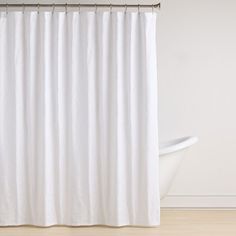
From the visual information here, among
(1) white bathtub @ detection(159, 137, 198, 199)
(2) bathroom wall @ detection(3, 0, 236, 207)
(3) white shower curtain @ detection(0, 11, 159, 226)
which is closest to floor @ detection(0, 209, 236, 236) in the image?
(3) white shower curtain @ detection(0, 11, 159, 226)

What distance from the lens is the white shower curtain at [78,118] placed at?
3314 millimetres

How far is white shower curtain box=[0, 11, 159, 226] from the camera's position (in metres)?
3.31

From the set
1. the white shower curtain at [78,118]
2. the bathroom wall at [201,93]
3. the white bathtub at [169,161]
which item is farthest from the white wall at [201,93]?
the white shower curtain at [78,118]

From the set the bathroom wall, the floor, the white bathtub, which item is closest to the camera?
the floor

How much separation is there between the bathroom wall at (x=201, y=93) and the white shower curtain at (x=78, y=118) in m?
0.90

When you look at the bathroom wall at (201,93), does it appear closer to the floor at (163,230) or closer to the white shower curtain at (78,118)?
the floor at (163,230)

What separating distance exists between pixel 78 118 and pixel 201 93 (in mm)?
1426

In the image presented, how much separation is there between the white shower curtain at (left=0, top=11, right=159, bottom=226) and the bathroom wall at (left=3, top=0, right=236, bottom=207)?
2.95 feet

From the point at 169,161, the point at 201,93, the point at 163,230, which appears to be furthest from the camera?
the point at 201,93

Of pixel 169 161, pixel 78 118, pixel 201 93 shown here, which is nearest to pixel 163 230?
pixel 169 161

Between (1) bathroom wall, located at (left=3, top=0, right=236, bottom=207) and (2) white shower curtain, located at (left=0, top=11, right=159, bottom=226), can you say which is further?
(1) bathroom wall, located at (left=3, top=0, right=236, bottom=207)

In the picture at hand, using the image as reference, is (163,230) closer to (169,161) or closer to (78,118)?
(169,161)

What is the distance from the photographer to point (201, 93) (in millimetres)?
4184

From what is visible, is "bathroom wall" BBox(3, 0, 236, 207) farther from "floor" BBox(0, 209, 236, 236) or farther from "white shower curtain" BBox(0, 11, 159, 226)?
"white shower curtain" BBox(0, 11, 159, 226)
